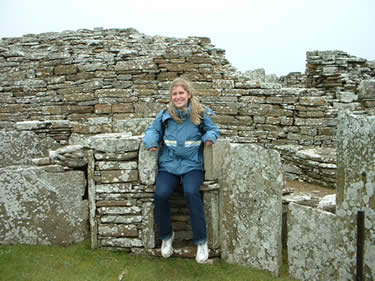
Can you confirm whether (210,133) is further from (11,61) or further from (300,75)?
(300,75)

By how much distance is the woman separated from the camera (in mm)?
3498

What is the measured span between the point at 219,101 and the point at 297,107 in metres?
1.95

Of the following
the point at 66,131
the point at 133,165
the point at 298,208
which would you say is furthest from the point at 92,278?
the point at 66,131

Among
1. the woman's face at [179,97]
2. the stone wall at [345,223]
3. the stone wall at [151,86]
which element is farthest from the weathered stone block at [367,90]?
the woman's face at [179,97]

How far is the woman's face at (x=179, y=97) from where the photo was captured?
369cm

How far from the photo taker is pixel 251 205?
3.55 m

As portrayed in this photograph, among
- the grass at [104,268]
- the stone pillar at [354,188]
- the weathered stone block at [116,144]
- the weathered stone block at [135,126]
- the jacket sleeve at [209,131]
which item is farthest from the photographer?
the weathered stone block at [135,126]

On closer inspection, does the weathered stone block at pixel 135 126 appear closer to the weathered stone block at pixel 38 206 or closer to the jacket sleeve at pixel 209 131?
the weathered stone block at pixel 38 206

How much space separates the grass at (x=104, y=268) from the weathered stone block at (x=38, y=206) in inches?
7.0

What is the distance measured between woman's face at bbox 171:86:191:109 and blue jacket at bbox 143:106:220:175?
0.08m

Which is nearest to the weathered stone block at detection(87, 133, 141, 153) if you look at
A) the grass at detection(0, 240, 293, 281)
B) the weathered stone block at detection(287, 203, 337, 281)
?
the grass at detection(0, 240, 293, 281)

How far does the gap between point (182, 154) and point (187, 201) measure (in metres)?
0.53

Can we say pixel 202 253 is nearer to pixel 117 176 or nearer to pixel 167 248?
pixel 167 248

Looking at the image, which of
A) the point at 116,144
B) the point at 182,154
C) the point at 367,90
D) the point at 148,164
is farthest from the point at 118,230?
the point at 367,90
